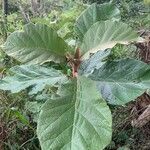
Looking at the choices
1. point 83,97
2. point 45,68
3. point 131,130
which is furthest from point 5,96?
point 83,97

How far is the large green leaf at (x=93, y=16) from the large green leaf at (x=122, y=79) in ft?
0.42

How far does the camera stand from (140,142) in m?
1.76

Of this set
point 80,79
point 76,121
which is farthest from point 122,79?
point 76,121

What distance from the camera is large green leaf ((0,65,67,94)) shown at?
1065 millimetres

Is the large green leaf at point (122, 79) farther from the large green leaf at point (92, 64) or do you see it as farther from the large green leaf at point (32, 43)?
the large green leaf at point (32, 43)

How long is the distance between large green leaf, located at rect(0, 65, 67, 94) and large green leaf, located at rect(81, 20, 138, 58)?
0.44 ft

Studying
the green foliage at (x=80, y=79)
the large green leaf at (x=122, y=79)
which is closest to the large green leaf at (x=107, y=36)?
the green foliage at (x=80, y=79)

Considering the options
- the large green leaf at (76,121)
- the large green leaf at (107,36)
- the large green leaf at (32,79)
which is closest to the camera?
the large green leaf at (76,121)

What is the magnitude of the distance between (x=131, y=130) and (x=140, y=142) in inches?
2.8

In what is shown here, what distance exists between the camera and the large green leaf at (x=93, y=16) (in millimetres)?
1112

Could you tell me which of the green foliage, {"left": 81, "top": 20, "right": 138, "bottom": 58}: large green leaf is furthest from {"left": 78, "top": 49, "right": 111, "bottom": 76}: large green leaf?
{"left": 81, "top": 20, "right": 138, "bottom": 58}: large green leaf

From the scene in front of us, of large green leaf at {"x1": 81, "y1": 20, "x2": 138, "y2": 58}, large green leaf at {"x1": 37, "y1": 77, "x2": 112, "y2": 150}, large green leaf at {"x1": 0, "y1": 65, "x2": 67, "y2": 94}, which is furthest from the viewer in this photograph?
large green leaf at {"x1": 0, "y1": 65, "x2": 67, "y2": 94}

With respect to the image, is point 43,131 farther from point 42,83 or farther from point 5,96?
point 5,96

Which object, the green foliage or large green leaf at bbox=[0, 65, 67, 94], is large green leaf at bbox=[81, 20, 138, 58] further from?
large green leaf at bbox=[0, 65, 67, 94]
